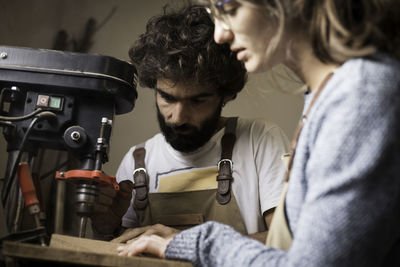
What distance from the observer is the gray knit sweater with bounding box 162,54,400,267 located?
763mm

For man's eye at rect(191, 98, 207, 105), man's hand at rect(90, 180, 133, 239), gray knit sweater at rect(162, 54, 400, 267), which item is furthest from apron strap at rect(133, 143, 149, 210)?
gray knit sweater at rect(162, 54, 400, 267)

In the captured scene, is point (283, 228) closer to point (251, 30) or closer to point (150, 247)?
point (150, 247)

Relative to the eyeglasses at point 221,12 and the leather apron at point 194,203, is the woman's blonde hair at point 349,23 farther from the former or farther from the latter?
the leather apron at point 194,203

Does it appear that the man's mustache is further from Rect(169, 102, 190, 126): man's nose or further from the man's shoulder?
the man's shoulder

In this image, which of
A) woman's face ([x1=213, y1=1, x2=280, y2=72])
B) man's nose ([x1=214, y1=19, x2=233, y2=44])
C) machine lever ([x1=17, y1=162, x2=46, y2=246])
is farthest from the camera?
machine lever ([x1=17, y1=162, x2=46, y2=246])

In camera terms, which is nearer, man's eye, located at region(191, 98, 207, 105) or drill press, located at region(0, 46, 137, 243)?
drill press, located at region(0, 46, 137, 243)

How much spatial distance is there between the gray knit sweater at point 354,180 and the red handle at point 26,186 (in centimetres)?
64

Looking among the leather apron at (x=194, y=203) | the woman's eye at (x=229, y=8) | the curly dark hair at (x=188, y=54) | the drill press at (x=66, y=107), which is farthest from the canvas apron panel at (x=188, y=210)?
the woman's eye at (x=229, y=8)

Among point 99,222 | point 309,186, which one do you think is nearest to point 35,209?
point 99,222

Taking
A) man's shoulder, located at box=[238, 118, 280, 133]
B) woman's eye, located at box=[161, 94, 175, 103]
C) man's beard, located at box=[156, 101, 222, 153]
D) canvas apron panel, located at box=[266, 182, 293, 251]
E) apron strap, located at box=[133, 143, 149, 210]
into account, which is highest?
woman's eye, located at box=[161, 94, 175, 103]

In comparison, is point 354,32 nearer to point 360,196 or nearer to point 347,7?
point 347,7

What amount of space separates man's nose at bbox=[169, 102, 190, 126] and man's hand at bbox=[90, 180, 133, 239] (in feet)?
1.10

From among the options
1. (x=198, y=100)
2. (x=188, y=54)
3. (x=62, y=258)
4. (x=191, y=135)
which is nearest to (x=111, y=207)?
(x=191, y=135)

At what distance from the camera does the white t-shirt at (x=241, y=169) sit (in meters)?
1.93
